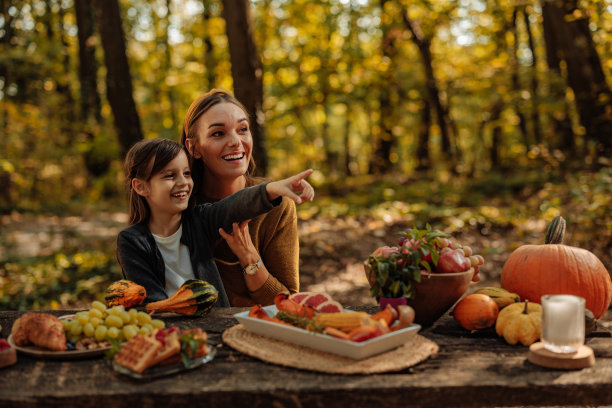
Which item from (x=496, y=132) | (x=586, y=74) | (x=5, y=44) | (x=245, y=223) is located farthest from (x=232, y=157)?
(x=5, y=44)

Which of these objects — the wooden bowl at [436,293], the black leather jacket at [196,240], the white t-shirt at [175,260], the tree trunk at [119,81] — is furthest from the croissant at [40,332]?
the tree trunk at [119,81]

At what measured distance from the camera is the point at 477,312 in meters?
2.02

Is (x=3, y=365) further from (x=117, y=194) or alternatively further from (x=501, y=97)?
(x=117, y=194)

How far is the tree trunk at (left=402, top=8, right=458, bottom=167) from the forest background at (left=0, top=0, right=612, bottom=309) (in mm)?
36

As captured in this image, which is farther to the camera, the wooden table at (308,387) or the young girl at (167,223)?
the young girl at (167,223)

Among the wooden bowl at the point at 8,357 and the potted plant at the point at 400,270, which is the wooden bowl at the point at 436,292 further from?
the wooden bowl at the point at 8,357

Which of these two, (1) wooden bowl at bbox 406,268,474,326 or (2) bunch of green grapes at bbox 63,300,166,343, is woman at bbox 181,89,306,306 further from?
(1) wooden bowl at bbox 406,268,474,326

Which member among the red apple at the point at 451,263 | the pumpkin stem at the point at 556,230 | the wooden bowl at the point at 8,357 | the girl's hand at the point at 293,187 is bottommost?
the wooden bowl at the point at 8,357

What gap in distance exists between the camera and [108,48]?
23.9ft

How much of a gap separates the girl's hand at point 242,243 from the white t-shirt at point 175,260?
196 mm

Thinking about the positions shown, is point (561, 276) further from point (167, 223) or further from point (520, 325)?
point (167, 223)

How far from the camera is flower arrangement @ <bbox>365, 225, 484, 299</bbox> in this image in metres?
1.93

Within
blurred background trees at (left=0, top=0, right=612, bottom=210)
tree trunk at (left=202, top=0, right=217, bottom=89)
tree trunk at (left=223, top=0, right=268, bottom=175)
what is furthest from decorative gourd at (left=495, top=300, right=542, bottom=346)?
tree trunk at (left=202, top=0, right=217, bottom=89)

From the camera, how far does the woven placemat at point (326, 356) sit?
168 centimetres
